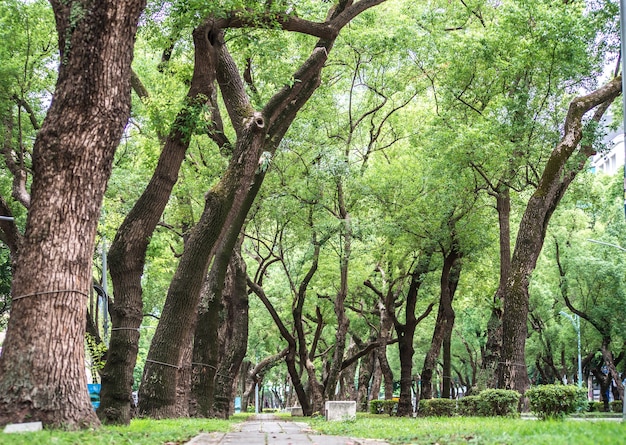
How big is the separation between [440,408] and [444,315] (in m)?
6.30

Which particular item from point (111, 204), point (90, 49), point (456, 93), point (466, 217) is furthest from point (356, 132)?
point (90, 49)

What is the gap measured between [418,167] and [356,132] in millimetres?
3766

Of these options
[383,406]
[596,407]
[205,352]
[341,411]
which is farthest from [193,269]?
[596,407]

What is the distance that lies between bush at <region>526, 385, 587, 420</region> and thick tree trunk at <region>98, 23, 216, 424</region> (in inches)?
271

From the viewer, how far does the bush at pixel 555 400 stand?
1234cm

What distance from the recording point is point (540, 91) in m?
19.0

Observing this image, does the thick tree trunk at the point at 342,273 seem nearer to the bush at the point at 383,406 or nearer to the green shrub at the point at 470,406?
the green shrub at the point at 470,406

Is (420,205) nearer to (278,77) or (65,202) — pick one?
(278,77)

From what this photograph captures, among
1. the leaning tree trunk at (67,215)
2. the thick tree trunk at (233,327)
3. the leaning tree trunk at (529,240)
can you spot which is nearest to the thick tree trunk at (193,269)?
the leaning tree trunk at (67,215)

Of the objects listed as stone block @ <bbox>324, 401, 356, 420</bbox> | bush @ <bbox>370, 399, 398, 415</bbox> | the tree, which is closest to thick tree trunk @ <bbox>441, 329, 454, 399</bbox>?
bush @ <bbox>370, 399, 398, 415</bbox>

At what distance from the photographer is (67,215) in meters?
8.44

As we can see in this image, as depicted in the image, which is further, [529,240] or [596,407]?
[596,407]

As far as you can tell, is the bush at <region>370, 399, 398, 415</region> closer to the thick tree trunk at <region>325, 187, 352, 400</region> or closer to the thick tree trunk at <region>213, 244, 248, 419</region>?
the thick tree trunk at <region>325, 187, 352, 400</region>

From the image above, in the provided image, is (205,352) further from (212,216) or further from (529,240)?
(529,240)
